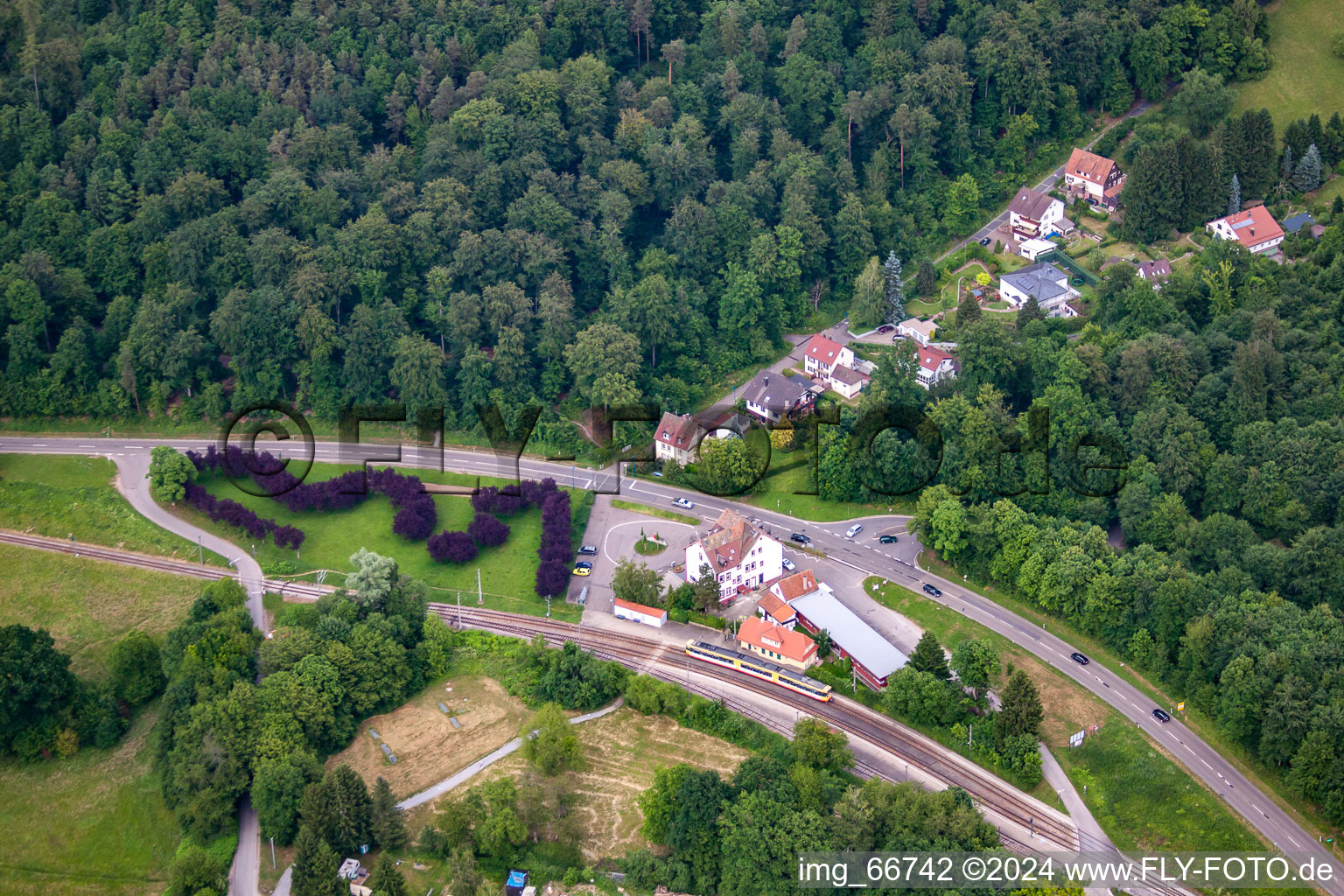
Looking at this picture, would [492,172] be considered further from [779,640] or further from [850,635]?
[850,635]

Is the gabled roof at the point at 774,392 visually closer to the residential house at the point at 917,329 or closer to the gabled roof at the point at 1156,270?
the residential house at the point at 917,329

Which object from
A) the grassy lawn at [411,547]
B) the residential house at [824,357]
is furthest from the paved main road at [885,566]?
the residential house at [824,357]

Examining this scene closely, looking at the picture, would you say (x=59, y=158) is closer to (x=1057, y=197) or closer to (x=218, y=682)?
(x=218, y=682)

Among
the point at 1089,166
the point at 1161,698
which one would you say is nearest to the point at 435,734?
the point at 1161,698

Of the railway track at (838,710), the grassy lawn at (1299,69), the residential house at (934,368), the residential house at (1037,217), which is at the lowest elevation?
the railway track at (838,710)

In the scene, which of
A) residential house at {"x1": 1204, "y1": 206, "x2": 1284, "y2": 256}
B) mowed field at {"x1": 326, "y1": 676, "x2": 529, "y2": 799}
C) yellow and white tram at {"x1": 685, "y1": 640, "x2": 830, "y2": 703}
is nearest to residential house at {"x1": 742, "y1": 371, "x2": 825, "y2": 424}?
yellow and white tram at {"x1": 685, "y1": 640, "x2": 830, "y2": 703}

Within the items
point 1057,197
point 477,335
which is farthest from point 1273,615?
point 477,335
